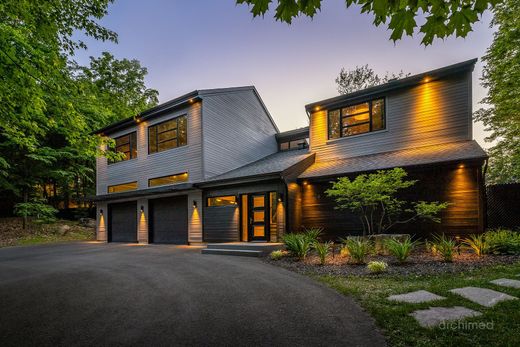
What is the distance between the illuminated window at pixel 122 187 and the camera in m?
16.4

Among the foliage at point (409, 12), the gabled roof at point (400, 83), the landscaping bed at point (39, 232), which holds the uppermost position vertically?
the gabled roof at point (400, 83)

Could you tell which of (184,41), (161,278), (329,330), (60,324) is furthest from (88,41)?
(184,41)

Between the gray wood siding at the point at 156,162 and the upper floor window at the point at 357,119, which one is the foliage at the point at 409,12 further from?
the gray wood siding at the point at 156,162

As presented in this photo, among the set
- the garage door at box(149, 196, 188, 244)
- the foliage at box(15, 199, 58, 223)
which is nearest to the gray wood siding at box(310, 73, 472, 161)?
the garage door at box(149, 196, 188, 244)

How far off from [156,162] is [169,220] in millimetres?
3341

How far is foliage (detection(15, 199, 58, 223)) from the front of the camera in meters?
17.7

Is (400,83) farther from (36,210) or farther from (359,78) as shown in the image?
(36,210)

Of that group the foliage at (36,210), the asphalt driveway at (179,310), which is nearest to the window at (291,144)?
the asphalt driveway at (179,310)

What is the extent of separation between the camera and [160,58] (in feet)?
85.1

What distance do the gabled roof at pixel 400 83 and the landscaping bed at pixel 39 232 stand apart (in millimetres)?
17485

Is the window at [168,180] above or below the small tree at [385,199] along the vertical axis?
above

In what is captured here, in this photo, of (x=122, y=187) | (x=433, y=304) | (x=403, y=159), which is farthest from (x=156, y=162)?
(x=433, y=304)

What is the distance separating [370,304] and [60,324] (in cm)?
419

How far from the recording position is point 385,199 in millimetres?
8945
